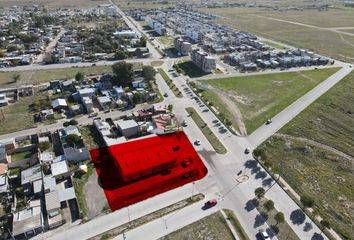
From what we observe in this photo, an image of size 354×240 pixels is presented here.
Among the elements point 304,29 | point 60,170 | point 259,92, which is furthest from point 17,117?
point 304,29


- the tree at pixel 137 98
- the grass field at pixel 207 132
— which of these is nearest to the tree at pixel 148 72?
the tree at pixel 137 98

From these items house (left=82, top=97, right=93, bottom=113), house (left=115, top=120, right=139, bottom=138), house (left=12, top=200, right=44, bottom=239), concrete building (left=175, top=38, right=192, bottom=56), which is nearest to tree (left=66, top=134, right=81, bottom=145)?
house (left=115, top=120, right=139, bottom=138)

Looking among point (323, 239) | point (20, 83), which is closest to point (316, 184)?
point (323, 239)

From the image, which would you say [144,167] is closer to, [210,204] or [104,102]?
[210,204]

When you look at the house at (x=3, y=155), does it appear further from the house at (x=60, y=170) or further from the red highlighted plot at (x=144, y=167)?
the red highlighted plot at (x=144, y=167)

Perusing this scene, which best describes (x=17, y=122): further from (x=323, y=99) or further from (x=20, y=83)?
(x=323, y=99)

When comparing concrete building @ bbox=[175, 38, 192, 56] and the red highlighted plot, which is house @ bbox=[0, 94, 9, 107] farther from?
concrete building @ bbox=[175, 38, 192, 56]
